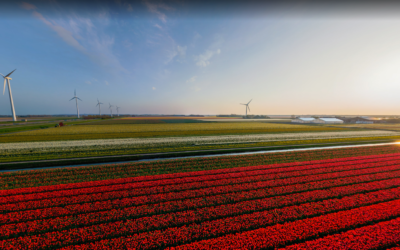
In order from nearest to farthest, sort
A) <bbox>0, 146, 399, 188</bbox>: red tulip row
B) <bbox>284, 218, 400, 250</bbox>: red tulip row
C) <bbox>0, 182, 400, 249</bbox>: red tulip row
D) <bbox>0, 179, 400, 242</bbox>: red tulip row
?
<bbox>284, 218, 400, 250</bbox>: red tulip row < <bbox>0, 182, 400, 249</bbox>: red tulip row < <bbox>0, 179, 400, 242</bbox>: red tulip row < <bbox>0, 146, 399, 188</bbox>: red tulip row

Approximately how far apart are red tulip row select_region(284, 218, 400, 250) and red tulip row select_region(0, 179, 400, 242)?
252 centimetres

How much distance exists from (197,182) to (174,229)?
5.03 meters

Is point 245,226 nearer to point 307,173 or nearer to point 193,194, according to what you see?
point 193,194

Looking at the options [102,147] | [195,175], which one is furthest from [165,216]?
[102,147]

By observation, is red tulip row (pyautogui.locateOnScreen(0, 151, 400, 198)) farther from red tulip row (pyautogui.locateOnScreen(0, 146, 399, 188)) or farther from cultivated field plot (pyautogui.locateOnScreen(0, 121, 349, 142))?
cultivated field plot (pyautogui.locateOnScreen(0, 121, 349, 142))

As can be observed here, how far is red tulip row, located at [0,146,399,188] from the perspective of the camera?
40.0 ft

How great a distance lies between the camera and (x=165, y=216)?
789 cm

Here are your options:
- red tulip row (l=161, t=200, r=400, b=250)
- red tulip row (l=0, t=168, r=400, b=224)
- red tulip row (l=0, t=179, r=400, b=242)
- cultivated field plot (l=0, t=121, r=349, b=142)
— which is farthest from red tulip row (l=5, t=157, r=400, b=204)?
cultivated field plot (l=0, t=121, r=349, b=142)

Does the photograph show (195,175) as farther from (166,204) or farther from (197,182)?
(166,204)

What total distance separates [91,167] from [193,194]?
40.7ft

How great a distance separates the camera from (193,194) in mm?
10078

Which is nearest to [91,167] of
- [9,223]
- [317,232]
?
[9,223]

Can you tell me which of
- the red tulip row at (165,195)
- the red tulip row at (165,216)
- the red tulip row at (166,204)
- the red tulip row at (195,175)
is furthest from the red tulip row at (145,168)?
the red tulip row at (165,216)

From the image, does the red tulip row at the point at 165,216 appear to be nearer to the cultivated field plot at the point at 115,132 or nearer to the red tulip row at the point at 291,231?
the red tulip row at the point at 291,231
